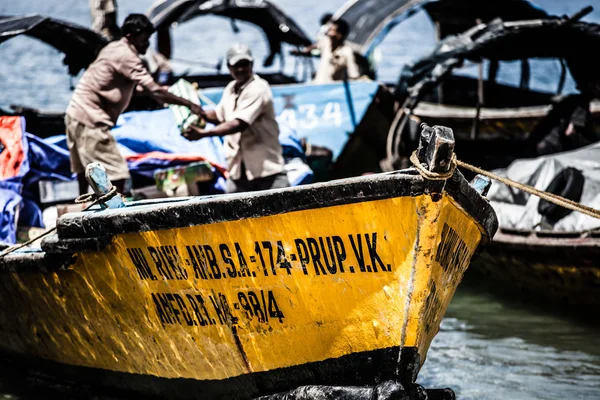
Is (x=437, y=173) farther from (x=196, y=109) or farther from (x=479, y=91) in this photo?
(x=479, y=91)

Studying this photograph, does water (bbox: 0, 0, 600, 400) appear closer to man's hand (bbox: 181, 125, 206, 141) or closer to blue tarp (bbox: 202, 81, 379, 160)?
man's hand (bbox: 181, 125, 206, 141)

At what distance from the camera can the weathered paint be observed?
378 centimetres

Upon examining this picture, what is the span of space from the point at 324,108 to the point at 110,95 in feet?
13.6

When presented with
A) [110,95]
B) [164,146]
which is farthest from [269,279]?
[164,146]

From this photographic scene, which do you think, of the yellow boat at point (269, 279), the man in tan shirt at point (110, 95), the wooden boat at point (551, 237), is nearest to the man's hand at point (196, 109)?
the man in tan shirt at point (110, 95)

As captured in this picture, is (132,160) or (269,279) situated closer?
(269,279)

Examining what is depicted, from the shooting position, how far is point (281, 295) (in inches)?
162

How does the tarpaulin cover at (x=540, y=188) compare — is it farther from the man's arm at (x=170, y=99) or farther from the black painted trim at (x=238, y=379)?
the black painted trim at (x=238, y=379)

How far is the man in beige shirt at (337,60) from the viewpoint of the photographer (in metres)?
11.3

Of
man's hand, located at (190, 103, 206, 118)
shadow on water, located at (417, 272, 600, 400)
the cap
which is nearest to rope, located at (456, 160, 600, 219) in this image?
shadow on water, located at (417, 272, 600, 400)

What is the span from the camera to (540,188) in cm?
723

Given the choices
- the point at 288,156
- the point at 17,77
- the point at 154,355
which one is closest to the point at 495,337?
the point at 288,156

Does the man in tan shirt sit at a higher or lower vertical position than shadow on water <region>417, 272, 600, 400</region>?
higher

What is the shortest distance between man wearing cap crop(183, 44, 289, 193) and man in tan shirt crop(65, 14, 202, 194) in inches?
10.8
